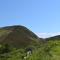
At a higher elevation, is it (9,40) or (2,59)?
(9,40)

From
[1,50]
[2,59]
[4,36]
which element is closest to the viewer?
[2,59]

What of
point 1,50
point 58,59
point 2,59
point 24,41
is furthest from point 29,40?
point 58,59

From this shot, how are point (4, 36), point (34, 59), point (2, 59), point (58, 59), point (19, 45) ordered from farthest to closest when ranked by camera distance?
point (4, 36), point (19, 45), point (2, 59), point (58, 59), point (34, 59)

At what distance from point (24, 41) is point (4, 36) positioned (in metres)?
2.19

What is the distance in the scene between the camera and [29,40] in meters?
23.7

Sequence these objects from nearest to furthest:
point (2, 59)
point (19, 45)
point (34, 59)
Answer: point (34, 59)
point (2, 59)
point (19, 45)

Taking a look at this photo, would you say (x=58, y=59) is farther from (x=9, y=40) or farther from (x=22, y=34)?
(x=22, y=34)

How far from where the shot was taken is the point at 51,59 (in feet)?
30.4

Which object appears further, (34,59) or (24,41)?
(24,41)

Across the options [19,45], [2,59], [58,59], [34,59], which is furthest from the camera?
[19,45]

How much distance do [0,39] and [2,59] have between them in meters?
11.1

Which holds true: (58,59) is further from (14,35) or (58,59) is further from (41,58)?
(14,35)

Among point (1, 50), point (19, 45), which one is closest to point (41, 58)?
point (1, 50)

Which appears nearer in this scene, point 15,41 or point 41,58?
point 41,58
